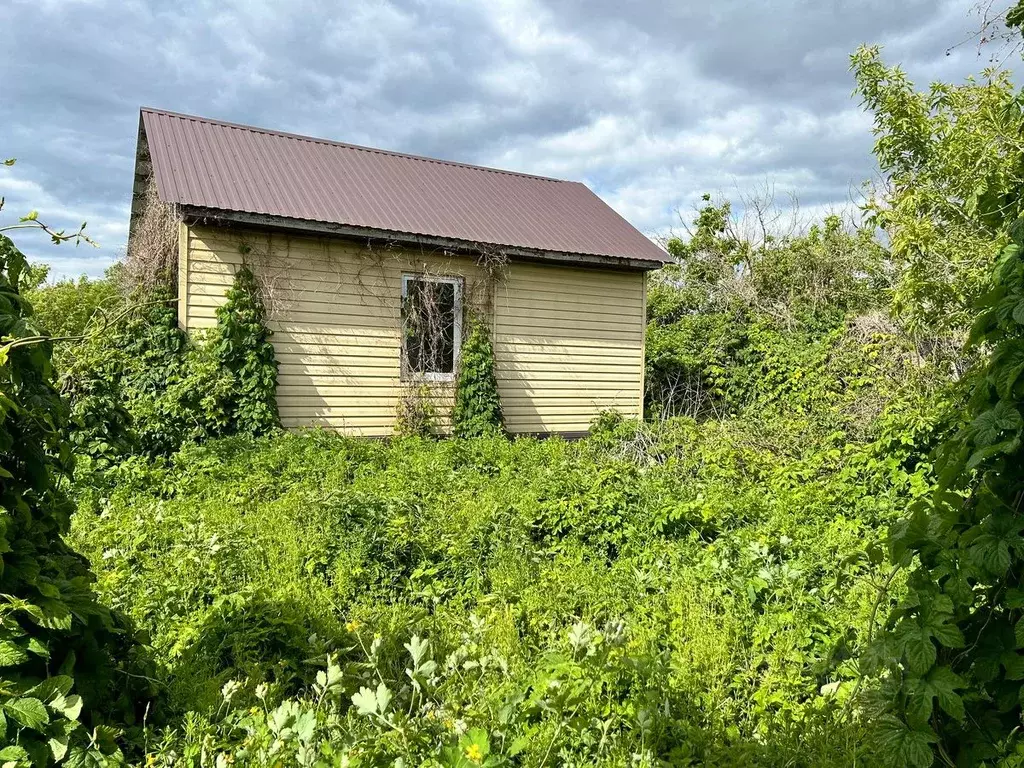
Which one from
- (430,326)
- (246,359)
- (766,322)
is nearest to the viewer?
(246,359)

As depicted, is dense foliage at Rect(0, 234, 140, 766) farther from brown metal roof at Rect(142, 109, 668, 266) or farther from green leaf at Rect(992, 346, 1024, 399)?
brown metal roof at Rect(142, 109, 668, 266)

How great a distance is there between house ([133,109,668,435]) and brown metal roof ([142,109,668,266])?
41 millimetres

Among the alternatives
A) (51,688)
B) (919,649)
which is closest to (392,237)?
(51,688)

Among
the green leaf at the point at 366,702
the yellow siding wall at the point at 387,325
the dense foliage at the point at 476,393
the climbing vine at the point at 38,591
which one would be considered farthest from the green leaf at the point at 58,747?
the dense foliage at the point at 476,393

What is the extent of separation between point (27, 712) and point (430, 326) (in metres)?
9.14

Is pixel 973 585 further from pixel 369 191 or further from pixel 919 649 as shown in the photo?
pixel 369 191

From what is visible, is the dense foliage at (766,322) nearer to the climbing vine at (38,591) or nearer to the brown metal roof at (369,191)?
the brown metal roof at (369,191)

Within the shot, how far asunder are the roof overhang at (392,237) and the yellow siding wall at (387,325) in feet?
0.55

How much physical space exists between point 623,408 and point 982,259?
645cm

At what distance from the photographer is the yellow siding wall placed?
31.0 ft

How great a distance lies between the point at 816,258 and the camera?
14922 mm

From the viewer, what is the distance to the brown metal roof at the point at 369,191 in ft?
31.3

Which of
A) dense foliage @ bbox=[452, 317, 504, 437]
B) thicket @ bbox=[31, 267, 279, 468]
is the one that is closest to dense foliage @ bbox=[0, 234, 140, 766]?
thicket @ bbox=[31, 267, 279, 468]

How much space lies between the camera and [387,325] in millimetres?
10453
